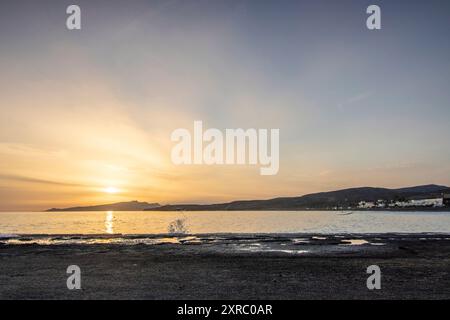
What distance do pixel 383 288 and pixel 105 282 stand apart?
1268cm

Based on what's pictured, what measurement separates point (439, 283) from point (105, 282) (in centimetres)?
1560

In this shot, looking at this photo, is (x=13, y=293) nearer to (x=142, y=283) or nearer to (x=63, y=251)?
(x=142, y=283)

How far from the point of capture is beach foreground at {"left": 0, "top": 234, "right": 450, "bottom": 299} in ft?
58.2

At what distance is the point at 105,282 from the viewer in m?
20.4

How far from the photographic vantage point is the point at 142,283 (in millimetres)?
20078

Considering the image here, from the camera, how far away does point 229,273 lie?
917 inches

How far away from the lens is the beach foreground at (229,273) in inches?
698
